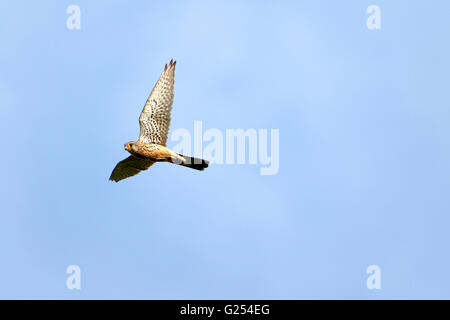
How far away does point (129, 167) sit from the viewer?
88.5 feet

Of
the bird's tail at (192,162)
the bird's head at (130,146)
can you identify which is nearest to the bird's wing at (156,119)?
the bird's head at (130,146)

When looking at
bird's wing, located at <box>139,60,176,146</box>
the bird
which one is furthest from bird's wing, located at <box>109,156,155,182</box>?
bird's wing, located at <box>139,60,176,146</box>

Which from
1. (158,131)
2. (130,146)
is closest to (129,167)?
(130,146)

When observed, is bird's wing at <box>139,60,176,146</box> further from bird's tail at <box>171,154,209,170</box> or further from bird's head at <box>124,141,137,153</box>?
bird's tail at <box>171,154,209,170</box>

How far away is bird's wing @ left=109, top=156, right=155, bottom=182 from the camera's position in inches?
1052

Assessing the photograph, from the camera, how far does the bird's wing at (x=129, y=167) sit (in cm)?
2672

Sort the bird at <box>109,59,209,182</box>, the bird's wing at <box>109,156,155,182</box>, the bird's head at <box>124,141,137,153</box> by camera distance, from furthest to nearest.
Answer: the bird's wing at <box>109,156,155,182</box> < the bird at <box>109,59,209,182</box> < the bird's head at <box>124,141,137,153</box>

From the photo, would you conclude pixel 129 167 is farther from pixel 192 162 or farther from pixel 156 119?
pixel 192 162

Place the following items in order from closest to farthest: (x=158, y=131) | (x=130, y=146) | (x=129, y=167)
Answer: (x=130, y=146) < (x=158, y=131) < (x=129, y=167)
